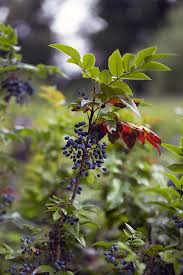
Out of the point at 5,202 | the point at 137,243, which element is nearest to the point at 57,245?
the point at 137,243

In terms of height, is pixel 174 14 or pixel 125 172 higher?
pixel 174 14

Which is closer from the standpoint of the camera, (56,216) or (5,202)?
(56,216)

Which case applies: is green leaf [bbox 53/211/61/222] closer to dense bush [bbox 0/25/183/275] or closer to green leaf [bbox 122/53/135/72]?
dense bush [bbox 0/25/183/275]

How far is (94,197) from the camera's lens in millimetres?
1938

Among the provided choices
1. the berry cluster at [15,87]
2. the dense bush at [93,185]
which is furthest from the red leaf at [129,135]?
the berry cluster at [15,87]

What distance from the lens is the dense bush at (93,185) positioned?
3.61ft

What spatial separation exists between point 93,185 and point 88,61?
30.0 inches

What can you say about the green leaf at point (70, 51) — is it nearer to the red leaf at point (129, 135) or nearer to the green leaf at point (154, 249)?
the red leaf at point (129, 135)

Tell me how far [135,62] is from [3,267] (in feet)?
2.56

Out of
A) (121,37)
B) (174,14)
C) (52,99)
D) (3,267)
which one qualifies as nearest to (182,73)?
(174,14)

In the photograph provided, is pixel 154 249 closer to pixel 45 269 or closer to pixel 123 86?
pixel 45 269

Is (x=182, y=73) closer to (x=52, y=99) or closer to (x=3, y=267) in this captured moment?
(x=52, y=99)

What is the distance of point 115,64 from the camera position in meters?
1.08

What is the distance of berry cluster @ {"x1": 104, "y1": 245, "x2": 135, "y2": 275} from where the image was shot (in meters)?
1.07
